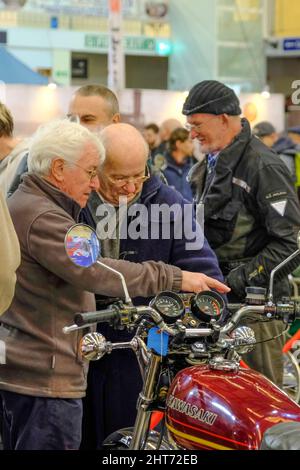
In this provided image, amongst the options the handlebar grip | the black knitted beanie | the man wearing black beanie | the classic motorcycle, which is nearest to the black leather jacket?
the man wearing black beanie

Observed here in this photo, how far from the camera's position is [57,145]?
3.19m

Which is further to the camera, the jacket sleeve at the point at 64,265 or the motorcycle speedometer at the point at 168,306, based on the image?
the jacket sleeve at the point at 64,265

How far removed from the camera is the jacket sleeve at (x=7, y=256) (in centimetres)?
280

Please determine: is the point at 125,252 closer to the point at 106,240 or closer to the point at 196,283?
the point at 106,240

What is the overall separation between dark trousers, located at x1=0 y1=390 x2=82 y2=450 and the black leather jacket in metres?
1.31

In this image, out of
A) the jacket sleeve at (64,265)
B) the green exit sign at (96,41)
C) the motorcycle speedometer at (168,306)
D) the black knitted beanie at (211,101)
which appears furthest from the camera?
the green exit sign at (96,41)

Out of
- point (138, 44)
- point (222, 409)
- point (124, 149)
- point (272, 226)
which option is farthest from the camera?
point (138, 44)

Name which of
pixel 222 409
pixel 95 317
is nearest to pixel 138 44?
pixel 95 317

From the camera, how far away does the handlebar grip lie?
8.29 ft

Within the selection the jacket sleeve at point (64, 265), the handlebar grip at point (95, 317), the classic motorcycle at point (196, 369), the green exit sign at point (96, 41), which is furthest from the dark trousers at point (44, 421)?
the green exit sign at point (96, 41)

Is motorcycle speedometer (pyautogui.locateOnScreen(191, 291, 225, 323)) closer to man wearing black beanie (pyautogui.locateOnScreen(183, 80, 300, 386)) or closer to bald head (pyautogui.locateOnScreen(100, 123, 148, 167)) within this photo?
bald head (pyautogui.locateOnScreen(100, 123, 148, 167))

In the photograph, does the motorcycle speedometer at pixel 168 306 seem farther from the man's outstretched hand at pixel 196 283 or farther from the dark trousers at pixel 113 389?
the dark trousers at pixel 113 389

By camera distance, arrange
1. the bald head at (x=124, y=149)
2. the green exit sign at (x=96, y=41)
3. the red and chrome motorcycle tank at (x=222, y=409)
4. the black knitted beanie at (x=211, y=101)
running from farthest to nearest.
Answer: the green exit sign at (x=96, y=41), the black knitted beanie at (x=211, y=101), the bald head at (x=124, y=149), the red and chrome motorcycle tank at (x=222, y=409)

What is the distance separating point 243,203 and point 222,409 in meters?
1.91
